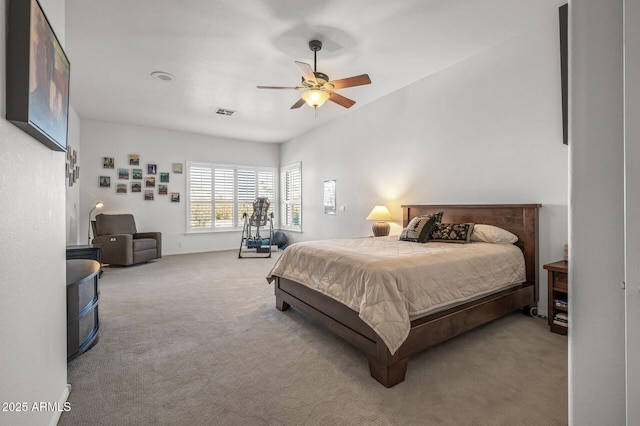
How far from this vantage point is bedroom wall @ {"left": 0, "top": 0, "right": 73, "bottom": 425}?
969 mm

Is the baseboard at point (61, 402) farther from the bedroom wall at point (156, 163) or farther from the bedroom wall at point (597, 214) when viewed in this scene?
the bedroom wall at point (156, 163)

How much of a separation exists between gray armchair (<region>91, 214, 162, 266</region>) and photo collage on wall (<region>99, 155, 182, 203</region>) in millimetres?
718

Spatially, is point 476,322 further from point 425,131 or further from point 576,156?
point 425,131

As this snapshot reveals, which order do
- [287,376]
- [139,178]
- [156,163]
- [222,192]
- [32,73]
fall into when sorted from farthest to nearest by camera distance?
[222,192] < [156,163] < [139,178] < [287,376] < [32,73]

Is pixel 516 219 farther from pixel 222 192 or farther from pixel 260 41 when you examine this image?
pixel 222 192

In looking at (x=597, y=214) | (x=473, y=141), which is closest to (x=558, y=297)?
(x=473, y=141)

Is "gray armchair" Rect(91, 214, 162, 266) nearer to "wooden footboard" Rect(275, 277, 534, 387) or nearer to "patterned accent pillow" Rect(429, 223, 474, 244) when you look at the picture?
"wooden footboard" Rect(275, 277, 534, 387)

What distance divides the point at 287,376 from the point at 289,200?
6132mm

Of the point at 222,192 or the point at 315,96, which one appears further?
the point at 222,192

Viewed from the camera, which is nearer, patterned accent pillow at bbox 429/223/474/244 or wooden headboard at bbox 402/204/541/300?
wooden headboard at bbox 402/204/541/300

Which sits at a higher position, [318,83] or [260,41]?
[260,41]

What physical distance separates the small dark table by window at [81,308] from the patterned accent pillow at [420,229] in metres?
2.96

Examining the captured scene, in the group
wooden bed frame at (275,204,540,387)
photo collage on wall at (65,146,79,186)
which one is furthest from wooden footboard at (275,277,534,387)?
photo collage on wall at (65,146,79,186)

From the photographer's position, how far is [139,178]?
642cm
